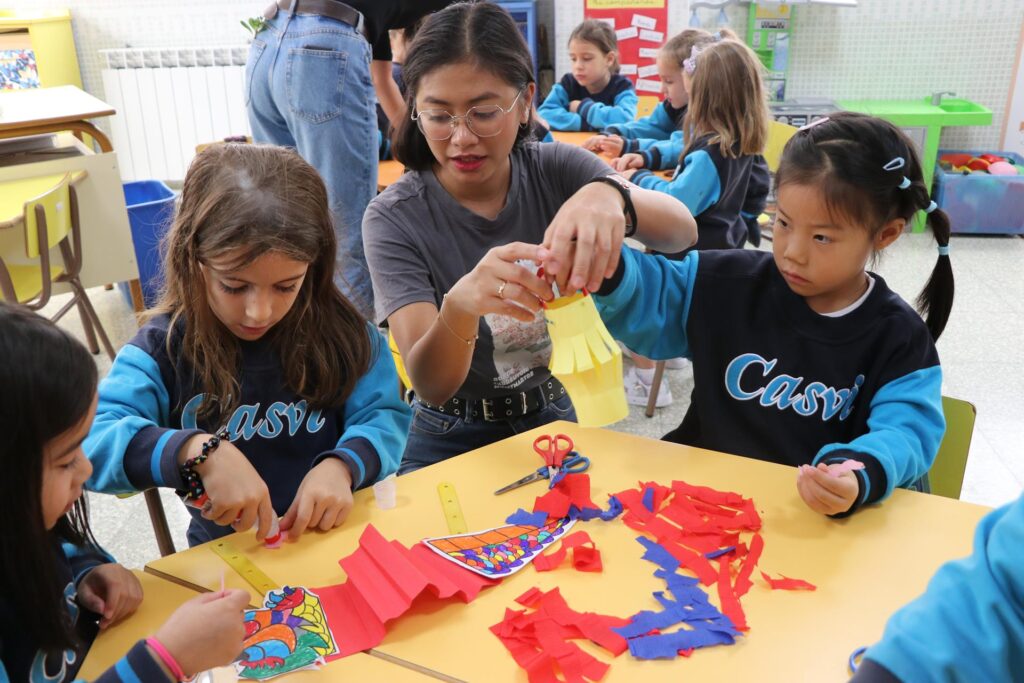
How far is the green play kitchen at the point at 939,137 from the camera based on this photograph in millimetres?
4746

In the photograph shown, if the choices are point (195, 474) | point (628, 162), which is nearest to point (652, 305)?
point (195, 474)

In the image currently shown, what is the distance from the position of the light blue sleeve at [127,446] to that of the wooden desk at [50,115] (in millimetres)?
2480

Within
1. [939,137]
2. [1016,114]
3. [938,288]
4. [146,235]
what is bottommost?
[146,235]

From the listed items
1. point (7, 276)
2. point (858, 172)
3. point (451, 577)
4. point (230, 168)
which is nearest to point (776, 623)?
point (451, 577)

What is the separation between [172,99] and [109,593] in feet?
17.7

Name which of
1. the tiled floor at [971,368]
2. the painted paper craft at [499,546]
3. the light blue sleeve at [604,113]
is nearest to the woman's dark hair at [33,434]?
the painted paper craft at [499,546]

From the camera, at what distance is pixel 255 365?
1437 mm

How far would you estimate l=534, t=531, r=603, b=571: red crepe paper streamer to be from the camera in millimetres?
1086

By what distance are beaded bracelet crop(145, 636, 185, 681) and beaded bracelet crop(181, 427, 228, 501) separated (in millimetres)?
317

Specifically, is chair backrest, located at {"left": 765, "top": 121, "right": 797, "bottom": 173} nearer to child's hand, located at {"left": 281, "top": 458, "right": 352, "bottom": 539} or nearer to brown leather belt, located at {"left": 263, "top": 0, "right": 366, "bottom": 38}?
brown leather belt, located at {"left": 263, "top": 0, "right": 366, "bottom": 38}

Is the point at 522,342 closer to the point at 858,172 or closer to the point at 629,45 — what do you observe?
the point at 858,172

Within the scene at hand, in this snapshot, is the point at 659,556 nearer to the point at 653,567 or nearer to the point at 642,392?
the point at 653,567

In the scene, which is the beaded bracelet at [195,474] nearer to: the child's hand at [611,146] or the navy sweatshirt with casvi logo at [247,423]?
the navy sweatshirt with casvi logo at [247,423]

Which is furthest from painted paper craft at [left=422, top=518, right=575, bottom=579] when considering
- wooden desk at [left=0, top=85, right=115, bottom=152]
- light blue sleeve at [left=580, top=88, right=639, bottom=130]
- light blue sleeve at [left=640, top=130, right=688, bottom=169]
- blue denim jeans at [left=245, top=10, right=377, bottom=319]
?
light blue sleeve at [left=580, top=88, right=639, bottom=130]
